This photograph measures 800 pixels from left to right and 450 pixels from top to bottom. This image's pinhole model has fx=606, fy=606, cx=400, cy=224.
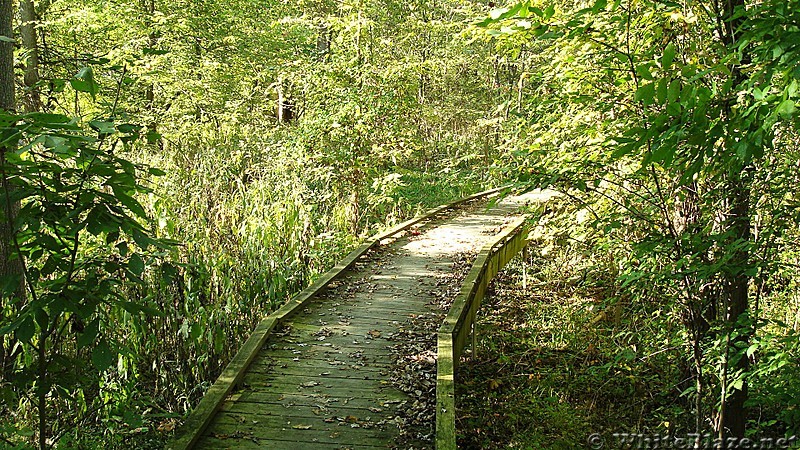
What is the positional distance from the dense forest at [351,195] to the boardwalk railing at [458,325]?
2.62 feet

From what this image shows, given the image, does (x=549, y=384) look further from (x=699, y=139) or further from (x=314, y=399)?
(x=699, y=139)

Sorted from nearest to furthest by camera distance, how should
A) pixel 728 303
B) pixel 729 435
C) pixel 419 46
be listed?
pixel 728 303 < pixel 729 435 < pixel 419 46

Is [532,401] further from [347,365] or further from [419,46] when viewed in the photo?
[419,46]

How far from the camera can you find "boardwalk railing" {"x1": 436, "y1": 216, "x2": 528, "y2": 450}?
3.79 meters

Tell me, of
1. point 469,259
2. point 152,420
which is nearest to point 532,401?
point 469,259

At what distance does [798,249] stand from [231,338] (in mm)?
4655

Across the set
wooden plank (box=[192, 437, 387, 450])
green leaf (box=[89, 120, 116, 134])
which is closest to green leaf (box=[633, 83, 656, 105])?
green leaf (box=[89, 120, 116, 134])

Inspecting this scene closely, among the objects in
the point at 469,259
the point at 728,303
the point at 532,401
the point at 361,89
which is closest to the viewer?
the point at 728,303

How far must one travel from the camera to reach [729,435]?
409 cm

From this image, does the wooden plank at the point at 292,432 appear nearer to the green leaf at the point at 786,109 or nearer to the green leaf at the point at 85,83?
the green leaf at the point at 85,83

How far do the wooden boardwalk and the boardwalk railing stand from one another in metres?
0.28

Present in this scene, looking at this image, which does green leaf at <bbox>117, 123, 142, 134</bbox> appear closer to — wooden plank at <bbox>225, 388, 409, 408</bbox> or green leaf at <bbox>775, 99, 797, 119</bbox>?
green leaf at <bbox>775, 99, 797, 119</bbox>

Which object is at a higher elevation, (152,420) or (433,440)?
(433,440)

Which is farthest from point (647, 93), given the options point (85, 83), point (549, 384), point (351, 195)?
point (351, 195)
